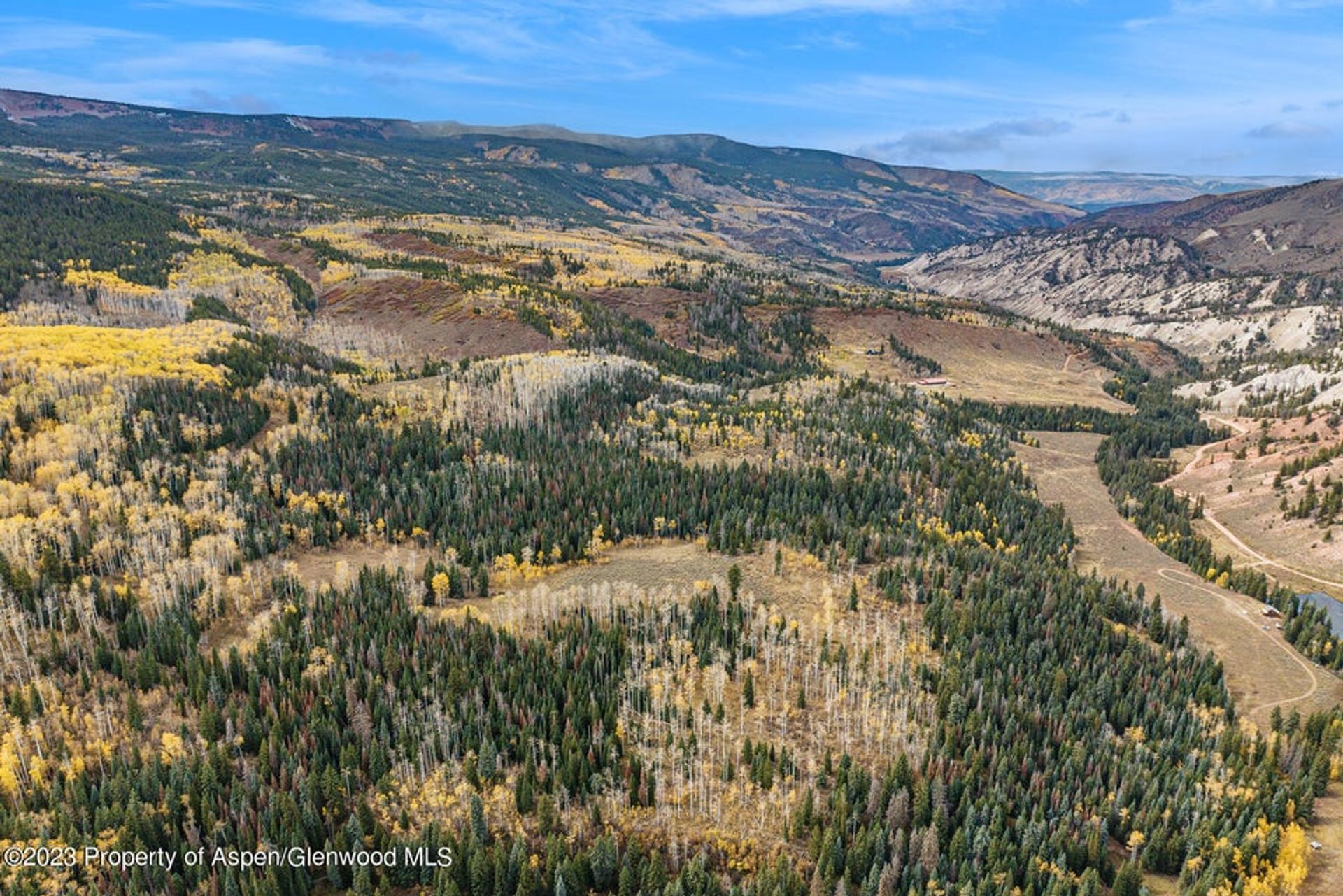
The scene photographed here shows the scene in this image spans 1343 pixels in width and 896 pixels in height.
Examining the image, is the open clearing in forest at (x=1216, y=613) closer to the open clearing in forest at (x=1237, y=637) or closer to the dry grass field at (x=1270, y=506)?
the open clearing in forest at (x=1237, y=637)

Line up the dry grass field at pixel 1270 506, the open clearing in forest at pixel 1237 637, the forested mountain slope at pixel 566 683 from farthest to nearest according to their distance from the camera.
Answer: the dry grass field at pixel 1270 506
the open clearing in forest at pixel 1237 637
the forested mountain slope at pixel 566 683

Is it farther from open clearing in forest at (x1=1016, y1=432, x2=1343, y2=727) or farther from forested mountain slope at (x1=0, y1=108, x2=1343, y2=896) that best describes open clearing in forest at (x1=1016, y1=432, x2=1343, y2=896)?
forested mountain slope at (x1=0, y1=108, x2=1343, y2=896)

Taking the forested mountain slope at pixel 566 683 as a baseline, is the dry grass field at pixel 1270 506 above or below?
above

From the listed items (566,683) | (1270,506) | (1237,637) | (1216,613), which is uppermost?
(1270,506)

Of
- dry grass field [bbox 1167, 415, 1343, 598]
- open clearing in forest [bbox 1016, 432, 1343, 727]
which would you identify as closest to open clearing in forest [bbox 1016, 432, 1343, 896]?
open clearing in forest [bbox 1016, 432, 1343, 727]

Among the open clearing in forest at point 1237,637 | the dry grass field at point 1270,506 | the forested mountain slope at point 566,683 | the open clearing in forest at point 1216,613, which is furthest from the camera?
the dry grass field at point 1270,506

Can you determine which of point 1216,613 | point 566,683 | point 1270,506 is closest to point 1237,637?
point 1216,613

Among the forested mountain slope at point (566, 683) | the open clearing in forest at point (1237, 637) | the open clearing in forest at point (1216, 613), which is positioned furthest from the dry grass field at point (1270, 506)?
the open clearing in forest at point (1237, 637)

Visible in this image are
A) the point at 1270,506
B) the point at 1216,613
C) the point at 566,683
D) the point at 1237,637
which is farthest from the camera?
the point at 1270,506

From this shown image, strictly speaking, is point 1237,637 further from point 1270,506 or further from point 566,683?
point 566,683

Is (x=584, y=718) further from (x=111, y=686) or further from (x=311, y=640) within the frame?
(x=111, y=686)
